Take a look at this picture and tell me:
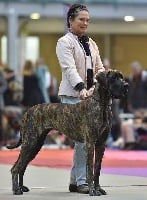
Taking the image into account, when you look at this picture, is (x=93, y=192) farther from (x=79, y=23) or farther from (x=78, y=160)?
(x=79, y=23)

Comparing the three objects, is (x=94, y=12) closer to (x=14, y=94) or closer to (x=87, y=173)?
(x=14, y=94)

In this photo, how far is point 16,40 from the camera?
29156mm

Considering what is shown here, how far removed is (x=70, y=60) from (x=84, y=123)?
78 cm

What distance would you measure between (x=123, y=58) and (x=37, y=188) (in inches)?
1081

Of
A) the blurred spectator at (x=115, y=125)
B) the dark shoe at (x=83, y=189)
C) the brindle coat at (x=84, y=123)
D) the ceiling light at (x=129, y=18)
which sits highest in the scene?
the ceiling light at (x=129, y=18)

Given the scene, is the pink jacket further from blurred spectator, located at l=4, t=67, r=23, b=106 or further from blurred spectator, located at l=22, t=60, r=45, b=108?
blurred spectator, located at l=4, t=67, r=23, b=106

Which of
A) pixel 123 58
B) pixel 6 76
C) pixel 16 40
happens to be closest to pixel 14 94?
pixel 6 76

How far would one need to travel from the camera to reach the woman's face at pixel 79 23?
895 cm

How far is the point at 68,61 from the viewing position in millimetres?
8891

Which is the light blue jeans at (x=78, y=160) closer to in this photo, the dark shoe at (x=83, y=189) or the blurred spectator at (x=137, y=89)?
the dark shoe at (x=83, y=189)

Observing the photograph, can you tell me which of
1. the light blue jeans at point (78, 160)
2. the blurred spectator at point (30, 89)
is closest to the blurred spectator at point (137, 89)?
the blurred spectator at point (30, 89)

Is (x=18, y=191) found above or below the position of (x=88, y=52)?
below

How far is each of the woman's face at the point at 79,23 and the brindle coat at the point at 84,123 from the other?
2.60ft

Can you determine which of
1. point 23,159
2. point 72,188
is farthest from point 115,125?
point 23,159
